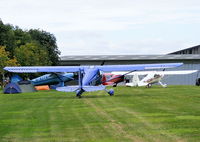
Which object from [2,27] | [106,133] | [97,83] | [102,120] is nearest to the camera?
[106,133]

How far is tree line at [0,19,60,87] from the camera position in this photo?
49.4 m

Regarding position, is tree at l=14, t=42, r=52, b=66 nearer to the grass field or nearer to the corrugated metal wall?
the corrugated metal wall

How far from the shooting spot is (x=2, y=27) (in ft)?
187

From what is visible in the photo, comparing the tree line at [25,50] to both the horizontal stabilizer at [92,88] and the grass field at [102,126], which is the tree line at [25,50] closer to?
the horizontal stabilizer at [92,88]

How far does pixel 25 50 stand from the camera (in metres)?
53.4

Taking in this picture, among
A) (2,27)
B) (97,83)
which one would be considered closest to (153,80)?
(97,83)

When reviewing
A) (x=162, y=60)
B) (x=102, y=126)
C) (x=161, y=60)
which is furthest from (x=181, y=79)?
(x=102, y=126)

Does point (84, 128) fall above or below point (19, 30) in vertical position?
below

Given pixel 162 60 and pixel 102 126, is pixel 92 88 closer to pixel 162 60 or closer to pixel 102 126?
pixel 102 126

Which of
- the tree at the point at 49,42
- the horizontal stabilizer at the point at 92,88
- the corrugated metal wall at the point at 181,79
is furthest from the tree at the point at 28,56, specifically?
the horizontal stabilizer at the point at 92,88

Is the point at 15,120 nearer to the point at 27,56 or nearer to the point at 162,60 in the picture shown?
the point at 27,56

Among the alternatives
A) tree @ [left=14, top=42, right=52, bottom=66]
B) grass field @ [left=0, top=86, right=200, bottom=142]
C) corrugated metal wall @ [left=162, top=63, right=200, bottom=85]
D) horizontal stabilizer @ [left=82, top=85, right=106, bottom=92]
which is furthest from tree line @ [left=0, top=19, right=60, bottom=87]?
grass field @ [left=0, top=86, right=200, bottom=142]

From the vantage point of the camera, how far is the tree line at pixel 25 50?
162ft

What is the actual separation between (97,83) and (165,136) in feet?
54.6
